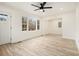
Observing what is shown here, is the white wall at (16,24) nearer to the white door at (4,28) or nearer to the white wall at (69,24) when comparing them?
the white door at (4,28)

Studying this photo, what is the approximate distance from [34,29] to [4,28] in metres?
2.75

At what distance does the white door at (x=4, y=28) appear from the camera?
14.9 ft

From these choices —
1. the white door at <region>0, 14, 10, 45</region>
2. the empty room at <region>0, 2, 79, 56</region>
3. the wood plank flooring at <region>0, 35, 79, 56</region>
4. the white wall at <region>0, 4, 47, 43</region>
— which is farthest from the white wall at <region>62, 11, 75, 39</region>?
the white door at <region>0, 14, 10, 45</region>

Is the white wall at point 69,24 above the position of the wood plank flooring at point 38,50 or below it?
above

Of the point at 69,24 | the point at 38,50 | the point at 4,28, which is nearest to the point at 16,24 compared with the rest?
the point at 4,28

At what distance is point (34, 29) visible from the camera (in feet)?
23.2

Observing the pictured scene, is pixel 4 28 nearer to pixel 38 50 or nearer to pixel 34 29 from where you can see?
pixel 38 50

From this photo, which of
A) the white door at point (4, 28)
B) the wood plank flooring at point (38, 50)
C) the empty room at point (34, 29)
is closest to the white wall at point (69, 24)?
the empty room at point (34, 29)

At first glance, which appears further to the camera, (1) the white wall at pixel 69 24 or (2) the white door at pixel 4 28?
(1) the white wall at pixel 69 24

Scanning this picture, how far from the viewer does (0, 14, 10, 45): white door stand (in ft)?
14.9

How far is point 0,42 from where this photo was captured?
4.49 meters

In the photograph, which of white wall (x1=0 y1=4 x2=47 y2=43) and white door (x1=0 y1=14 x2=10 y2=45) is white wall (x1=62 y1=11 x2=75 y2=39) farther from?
white door (x1=0 y1=14 x2=10 y2=45)

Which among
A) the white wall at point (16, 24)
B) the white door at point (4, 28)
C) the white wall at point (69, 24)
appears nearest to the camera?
the white door at point (4, 28)

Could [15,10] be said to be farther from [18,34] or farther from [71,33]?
[71,33]
